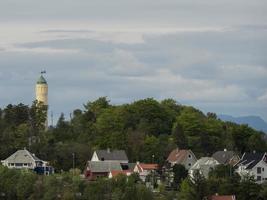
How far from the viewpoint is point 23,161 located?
76250 millimetres

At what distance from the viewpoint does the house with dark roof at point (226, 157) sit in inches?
2887

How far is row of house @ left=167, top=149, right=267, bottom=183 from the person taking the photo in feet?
233

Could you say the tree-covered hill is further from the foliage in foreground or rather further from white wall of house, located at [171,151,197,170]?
the foliage in foreground

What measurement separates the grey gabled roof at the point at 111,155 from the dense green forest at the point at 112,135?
4.66ft

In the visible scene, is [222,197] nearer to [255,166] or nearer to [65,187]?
[65,187]

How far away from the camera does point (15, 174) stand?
2670 inches

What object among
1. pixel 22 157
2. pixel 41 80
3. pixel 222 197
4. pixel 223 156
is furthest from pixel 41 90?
pixel 222 197

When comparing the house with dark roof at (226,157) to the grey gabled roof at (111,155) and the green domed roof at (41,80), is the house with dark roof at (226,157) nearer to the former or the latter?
the grey gabled roof at (111,155)

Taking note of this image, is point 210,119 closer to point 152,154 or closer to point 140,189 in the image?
point 152,154

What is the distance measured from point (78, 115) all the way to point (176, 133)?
13709mm

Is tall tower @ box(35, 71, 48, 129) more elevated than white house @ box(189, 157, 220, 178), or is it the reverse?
tall tower @ box(35, 71, 48, 129)

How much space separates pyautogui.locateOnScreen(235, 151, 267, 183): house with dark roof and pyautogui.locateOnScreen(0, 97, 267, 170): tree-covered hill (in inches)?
266

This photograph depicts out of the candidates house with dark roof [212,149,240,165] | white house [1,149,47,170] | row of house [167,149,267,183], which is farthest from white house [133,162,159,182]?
white house [1,149,47,170]

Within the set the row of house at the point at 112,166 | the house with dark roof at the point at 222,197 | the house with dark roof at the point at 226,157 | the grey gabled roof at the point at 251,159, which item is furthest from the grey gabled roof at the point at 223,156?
the house with dark roof at the point at 222,197
